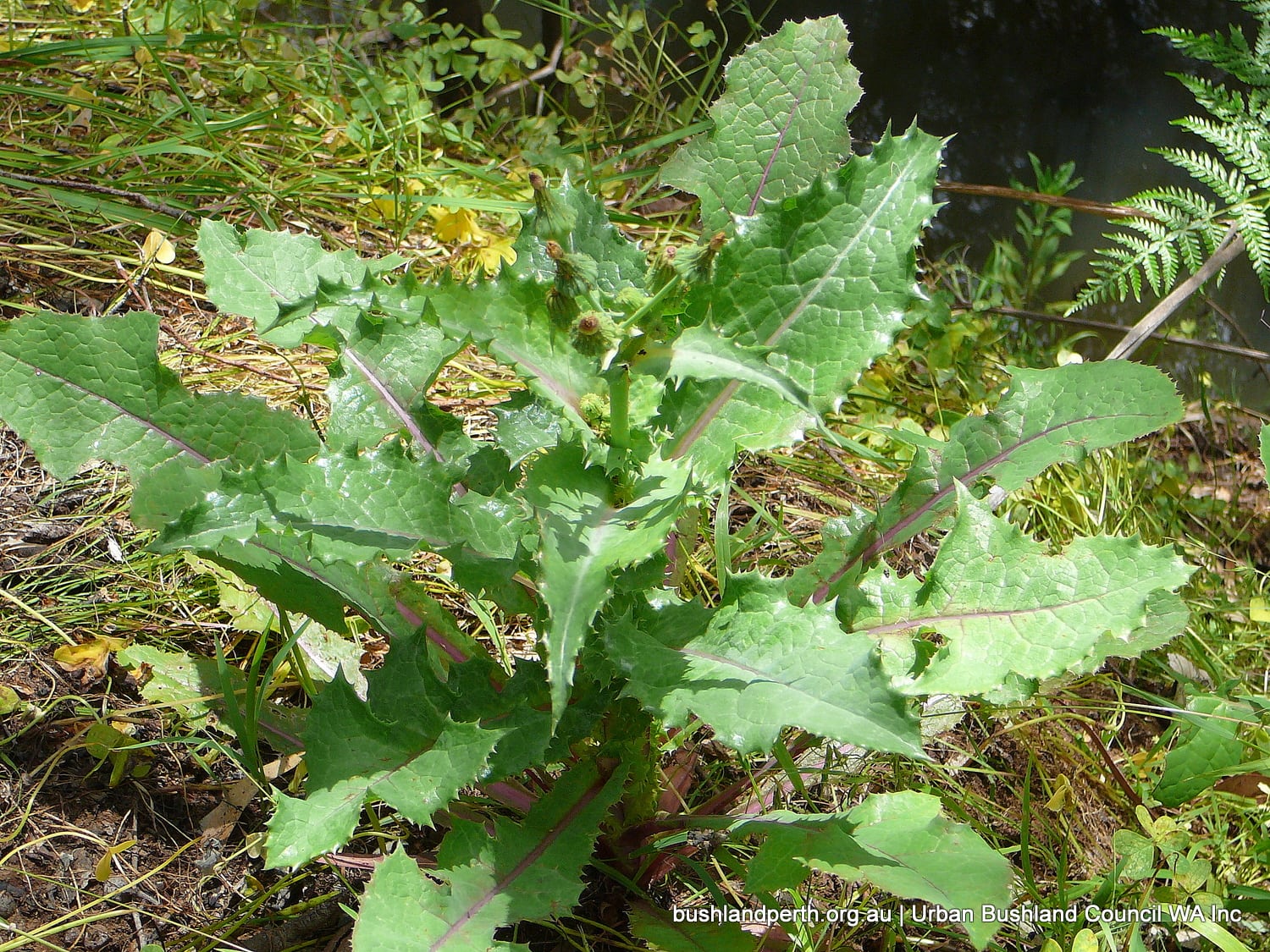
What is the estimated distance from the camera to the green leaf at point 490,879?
1359mm

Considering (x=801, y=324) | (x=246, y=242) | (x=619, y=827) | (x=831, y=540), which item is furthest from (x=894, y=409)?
(x=246, y=242)

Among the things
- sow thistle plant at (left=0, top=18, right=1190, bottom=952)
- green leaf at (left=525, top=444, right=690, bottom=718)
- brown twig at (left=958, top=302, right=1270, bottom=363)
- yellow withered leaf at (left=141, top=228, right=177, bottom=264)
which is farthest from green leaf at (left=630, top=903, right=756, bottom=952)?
yellow withered leaf at (left=141, top=228, right=177, bottom=264)

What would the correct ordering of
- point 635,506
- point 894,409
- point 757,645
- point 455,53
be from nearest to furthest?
point 635,506 → point 757,645 → point 894,409 → point 455,53

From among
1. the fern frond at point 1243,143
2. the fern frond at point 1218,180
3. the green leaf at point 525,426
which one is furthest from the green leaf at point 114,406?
the fern frond at point 1243,143

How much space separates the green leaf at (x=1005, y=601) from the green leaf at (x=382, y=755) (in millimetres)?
639

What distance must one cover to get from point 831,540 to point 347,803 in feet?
2.94

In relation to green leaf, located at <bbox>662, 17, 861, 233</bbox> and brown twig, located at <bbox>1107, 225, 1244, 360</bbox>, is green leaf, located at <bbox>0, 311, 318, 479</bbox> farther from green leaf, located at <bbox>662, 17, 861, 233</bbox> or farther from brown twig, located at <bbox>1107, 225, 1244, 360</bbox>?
brown twig, located at <bbox>1107, 225, 1244, 360</bbox>

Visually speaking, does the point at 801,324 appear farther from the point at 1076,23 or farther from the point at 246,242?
the point at 1076,23

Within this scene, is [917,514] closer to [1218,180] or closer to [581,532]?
[581,532]

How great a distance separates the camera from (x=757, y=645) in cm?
139

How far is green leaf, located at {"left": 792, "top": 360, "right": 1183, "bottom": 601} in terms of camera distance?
172 centimetres

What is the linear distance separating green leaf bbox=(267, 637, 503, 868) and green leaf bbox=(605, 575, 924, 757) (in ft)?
0.76

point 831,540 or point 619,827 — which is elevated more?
point 831,540

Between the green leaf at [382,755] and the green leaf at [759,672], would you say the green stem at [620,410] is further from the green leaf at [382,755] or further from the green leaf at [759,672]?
the green leaf at [382,755]
